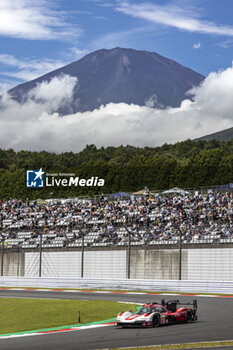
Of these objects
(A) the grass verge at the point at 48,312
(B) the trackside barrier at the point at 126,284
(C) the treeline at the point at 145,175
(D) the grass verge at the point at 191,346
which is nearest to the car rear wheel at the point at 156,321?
(D) the grass verge at the point at 191,346

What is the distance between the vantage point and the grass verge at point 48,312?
16859 mm

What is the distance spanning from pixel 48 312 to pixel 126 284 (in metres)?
10.9

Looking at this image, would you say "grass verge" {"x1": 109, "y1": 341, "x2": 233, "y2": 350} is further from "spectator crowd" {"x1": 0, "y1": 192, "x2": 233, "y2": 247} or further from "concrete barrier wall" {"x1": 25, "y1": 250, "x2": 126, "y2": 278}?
"concrete barrier wall" {"x1": 25, "y1": 250, "x2": 126, "y2": 278}

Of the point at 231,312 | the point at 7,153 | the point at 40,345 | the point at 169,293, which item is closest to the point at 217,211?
the point at 169,293

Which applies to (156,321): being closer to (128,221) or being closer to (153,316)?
(153,316)

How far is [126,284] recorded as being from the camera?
96.6 feet

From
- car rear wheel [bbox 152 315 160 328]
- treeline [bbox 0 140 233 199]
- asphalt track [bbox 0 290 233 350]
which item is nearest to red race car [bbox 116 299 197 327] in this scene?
car rear wheel [bbox 152 315 160 328]

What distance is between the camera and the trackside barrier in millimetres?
26192

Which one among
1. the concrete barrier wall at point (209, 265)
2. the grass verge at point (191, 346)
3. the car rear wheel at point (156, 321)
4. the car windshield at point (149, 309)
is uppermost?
the concrete barrier wall at point (209, 265)

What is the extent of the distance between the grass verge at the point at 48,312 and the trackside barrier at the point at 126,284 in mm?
6296

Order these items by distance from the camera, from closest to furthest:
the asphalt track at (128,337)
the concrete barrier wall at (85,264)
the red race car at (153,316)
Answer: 1. the asphalt track at (128,337)
2. the red race car at (153,316)
3. the concrete barrier wall at (85,264)

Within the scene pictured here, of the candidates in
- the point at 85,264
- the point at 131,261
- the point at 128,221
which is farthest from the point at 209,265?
the point at 128,221

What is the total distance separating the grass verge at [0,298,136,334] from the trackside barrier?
20.7 feet

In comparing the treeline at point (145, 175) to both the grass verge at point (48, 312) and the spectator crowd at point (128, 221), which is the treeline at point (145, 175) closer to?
the spectator crowd at point (128, 221)
